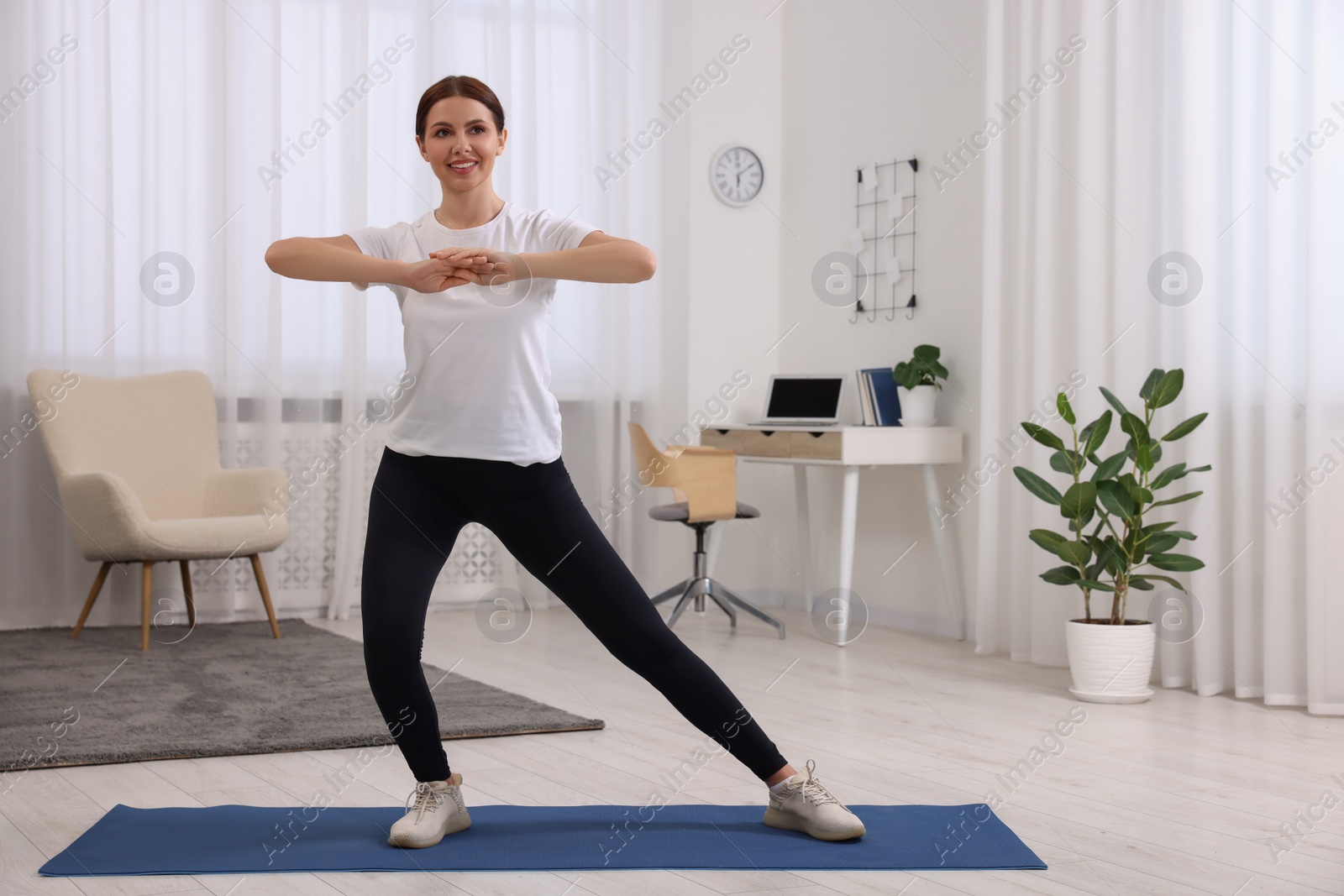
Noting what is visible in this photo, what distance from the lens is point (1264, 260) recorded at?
376 centimetres

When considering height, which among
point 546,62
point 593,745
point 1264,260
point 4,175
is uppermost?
point 546,62

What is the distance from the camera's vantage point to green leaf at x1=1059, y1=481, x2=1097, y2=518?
3.80 metres

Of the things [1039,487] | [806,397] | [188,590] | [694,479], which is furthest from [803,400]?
[188,590]

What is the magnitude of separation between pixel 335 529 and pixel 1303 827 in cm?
399

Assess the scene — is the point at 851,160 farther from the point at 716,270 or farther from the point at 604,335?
the point at 604,335

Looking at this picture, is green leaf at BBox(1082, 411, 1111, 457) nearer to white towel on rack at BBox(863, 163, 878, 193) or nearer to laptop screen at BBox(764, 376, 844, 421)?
laptop screen at BBox(764, 376, 844, 421)

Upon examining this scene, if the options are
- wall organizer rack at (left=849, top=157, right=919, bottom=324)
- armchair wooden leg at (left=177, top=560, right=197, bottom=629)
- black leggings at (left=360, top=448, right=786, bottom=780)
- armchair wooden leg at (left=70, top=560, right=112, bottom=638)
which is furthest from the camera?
wall organizer rack at (left=849, top=157, right=919, bottom=324)

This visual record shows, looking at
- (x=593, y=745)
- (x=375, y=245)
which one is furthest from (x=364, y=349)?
(x=375, y=245)

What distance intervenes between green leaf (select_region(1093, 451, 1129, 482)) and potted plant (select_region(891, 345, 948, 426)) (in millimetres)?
1185

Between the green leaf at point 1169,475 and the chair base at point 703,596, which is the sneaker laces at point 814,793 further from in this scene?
the chair base at point 703,596

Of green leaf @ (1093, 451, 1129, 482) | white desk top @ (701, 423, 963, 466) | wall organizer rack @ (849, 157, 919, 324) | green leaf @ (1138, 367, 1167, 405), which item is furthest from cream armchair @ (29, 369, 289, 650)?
green leaf @ (1138, 367, 1167, 405)

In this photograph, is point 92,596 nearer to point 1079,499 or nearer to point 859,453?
point 859,453

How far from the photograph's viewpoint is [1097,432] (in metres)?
3.82

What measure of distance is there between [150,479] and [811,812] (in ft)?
11.3
